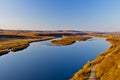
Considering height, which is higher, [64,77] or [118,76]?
[118,76]

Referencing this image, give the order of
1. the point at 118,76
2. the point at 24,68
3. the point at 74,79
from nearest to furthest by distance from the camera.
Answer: the point at 118,76
the point at 74,79
the point at 24,68

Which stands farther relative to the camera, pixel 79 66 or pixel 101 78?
pixel 79 66

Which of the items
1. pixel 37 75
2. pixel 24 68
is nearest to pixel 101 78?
pixel 37 75

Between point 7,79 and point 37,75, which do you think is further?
point 37,75

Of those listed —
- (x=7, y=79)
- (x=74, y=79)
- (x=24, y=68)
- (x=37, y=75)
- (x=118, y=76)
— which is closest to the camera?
(x=118, y=76)

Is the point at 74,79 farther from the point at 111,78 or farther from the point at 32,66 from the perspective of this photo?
the point at 32,66

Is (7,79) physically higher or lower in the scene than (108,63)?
lower

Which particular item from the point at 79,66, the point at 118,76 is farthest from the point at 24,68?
the point at 118,76

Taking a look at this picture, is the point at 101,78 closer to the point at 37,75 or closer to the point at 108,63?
the point at 108,63

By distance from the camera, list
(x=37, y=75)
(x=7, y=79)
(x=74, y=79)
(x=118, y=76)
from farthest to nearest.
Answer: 1. (x=37, y=75)
2. (x=7, y=79)
3. (x=74, y=79)
4. (x=118, y=76)
